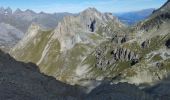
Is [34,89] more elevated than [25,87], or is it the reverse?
[25,87]

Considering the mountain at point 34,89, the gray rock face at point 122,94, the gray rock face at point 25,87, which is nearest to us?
the gray rock face at point 25,87

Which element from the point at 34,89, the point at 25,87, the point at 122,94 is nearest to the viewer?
the point at 25,87

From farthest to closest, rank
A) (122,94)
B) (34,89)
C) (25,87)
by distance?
(122,94)
(34,89)
(25,87)

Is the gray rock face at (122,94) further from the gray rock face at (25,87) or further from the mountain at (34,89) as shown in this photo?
the gray rock face at (25,87)

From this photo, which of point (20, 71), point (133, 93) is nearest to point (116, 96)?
point (133, 93)

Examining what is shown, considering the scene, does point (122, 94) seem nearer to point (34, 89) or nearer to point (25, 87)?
point (34, 89)

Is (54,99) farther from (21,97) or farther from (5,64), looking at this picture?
(5,64)

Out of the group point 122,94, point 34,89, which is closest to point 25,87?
point 34,89

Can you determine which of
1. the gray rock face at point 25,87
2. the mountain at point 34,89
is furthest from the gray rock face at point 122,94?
the gray rock face at point 25,87

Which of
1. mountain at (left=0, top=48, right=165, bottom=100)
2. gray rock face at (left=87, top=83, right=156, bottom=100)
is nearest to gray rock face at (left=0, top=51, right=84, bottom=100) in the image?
mountain at (left=0, top=48, right=165, bottom=100)

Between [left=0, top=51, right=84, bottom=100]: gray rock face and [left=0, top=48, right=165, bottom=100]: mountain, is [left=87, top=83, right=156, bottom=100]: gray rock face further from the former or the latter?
[left=0, top=51, right=84, bottom=100]: gray rock face

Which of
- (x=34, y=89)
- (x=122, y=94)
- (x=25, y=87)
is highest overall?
(x=25, y=87)
